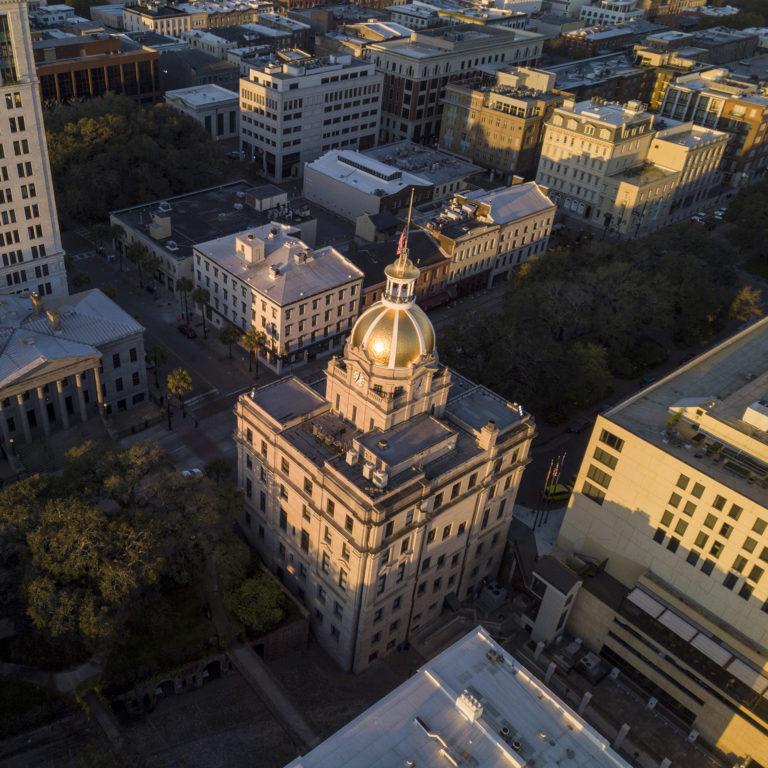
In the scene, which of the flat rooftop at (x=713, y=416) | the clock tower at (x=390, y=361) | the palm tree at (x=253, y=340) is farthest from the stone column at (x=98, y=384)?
the flat rooftop at (x=713, y=416)

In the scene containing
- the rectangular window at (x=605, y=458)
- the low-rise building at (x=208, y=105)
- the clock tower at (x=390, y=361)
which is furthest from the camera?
the low-rise building at (x=208, y=105)

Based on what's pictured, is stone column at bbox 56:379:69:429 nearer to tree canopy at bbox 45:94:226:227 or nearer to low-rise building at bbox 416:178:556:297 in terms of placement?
tree canopy at bbox 45:94:226:227

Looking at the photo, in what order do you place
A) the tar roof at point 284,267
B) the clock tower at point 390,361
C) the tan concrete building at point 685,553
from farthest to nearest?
the tar roof at point 284,267 < the clock tower at point 390,361 < the tan concrete building at point 685,553

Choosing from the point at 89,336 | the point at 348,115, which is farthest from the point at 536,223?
the point at 89,336

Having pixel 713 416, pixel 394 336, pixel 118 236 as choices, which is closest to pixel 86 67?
pixel 118 236

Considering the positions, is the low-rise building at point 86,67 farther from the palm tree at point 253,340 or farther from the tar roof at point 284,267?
the palm tree at point 253,340

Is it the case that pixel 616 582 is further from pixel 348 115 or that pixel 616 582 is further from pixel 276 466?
pixel 348 115

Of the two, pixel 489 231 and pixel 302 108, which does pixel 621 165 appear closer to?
pixel 489 231
